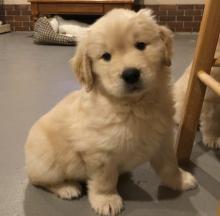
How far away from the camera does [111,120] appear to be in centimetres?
120

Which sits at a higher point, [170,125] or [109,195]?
[170,125]

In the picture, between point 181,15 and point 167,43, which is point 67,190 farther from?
point 181,15

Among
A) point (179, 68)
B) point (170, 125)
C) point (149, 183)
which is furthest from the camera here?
point (179, 68)

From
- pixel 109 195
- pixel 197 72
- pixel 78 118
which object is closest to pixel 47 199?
pixel 109 195

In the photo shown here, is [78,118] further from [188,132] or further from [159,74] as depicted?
[188,132]

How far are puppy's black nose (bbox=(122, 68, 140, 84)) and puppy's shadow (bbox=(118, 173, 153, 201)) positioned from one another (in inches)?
19.2

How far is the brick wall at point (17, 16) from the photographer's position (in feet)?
16.8

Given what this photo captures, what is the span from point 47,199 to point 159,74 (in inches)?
24.5

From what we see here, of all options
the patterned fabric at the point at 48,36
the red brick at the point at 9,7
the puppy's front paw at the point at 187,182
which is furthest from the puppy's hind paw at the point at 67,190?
the red brick at the point at 9,7

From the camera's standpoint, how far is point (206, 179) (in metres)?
1.46

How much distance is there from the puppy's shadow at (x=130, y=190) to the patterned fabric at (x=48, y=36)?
8.86ft

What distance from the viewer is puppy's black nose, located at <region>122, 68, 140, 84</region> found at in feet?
3.54

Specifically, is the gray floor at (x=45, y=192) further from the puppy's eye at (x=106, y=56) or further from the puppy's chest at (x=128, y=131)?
the puppy's eye at (x=106, y=56)

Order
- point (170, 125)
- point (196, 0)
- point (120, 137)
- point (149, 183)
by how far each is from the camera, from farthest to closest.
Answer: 1. point (196, 0)
2. point (149, 183)
3. point (170, 125)
4. point (120, 137)
